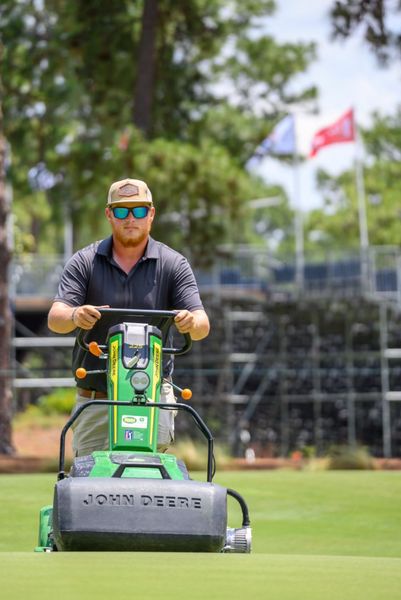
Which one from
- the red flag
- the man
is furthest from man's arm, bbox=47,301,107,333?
the red flag

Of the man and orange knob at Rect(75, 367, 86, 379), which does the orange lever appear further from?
the man

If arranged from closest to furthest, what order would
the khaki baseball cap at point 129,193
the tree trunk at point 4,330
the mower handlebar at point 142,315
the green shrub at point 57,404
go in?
1. the mower handlebar at point 142,315
2. the khaki baseball cap at point 129,193
3. the tree trunk at point 4,330
4. the green shrub at point 57,404

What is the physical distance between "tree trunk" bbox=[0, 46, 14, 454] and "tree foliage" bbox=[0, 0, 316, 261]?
4.18 ft

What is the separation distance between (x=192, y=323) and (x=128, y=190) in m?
0.73

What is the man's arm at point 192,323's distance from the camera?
638cm

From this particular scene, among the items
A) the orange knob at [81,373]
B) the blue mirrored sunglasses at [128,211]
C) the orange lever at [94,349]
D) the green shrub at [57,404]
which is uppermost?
the blue mirrored sunglasses at [128,211]

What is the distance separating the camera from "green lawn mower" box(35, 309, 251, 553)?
222 inches

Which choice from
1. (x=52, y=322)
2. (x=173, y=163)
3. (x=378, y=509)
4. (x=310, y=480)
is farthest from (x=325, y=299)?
(x=52, y=322)

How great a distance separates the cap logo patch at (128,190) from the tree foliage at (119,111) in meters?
18.5

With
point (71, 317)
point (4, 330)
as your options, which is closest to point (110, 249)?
point (71, 317)

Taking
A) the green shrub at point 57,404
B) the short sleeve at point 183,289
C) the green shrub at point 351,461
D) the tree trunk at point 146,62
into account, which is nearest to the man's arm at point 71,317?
the short sleeve at point 183,289

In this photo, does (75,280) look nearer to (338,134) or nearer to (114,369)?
(114,369)

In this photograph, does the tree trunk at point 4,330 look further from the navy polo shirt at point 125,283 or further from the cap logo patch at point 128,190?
the cap logo patch at point 128,190

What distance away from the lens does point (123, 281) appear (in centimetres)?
676
